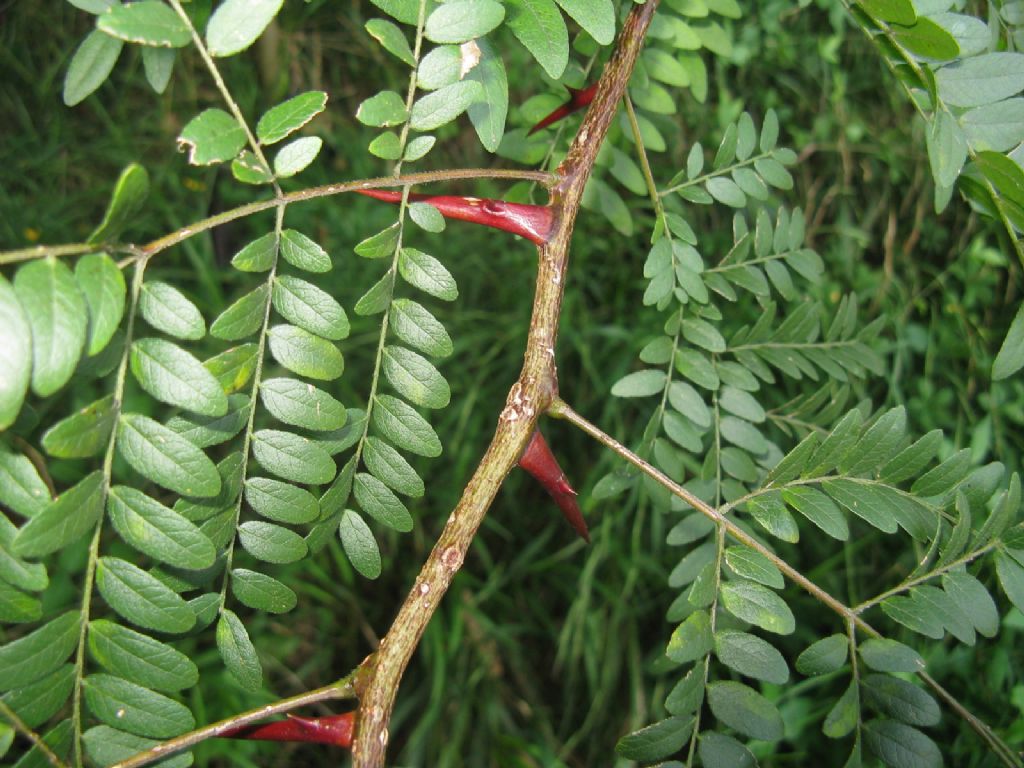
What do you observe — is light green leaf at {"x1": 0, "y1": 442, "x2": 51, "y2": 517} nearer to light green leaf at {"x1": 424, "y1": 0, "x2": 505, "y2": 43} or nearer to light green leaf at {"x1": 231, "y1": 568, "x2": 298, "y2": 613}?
light green leaf at {"x1": 231, "y1": 568, "x2": 298, "y2": 613}

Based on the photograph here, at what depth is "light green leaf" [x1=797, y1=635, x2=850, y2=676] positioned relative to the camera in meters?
0.85

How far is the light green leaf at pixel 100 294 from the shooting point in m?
0.62

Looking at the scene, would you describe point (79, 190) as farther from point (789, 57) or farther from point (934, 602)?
point (934, 602)

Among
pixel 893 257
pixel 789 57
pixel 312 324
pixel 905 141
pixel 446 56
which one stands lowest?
pixel 893 257

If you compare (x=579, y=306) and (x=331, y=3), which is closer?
(x=579, y=306)

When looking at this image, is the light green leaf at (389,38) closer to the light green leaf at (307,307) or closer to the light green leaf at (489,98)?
the light green leaf at (489,98)

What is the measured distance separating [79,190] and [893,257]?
2.69 meters

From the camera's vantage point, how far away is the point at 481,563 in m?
2.52

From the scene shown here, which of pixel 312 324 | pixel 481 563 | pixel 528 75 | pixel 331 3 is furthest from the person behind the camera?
pixel 331 3

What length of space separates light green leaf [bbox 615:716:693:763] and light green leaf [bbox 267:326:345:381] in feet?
1.49

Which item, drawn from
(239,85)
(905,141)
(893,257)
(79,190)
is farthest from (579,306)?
(79,190)

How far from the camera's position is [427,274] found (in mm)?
855

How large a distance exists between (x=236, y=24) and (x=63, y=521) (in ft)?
1.35

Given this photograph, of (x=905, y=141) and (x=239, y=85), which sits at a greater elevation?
(x=905, y=141)
